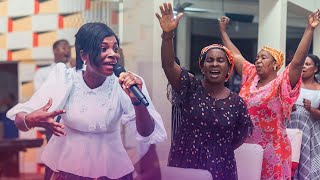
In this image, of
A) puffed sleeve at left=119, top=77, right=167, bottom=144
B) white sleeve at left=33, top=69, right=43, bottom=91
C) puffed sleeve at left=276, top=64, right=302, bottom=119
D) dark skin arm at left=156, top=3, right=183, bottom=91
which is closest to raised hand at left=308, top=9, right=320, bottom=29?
puffed sleeve at left=276, top=64, right=302, bottom=119

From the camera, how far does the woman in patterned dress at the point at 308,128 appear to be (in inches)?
160

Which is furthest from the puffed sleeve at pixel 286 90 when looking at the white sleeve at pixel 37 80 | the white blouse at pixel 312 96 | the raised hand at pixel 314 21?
the white sleeve at pixel 37 80

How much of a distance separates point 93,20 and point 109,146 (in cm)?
50

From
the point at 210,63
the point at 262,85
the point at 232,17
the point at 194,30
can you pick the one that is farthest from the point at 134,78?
the point at 232,17

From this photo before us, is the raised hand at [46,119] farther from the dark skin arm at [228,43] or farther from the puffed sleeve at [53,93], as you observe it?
the dark skin arm at [228,43]

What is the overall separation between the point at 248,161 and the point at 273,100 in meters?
0.40

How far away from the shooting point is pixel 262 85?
3.31m

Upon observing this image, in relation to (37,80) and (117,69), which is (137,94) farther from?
(37,80)

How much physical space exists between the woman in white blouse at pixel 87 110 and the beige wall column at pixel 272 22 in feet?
8.28

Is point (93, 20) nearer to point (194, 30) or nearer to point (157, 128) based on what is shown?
point (157, 128)

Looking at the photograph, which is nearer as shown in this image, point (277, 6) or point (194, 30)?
point (194, 30)

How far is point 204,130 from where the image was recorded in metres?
2.72

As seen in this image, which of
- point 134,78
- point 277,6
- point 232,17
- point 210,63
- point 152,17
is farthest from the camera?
point 232,17

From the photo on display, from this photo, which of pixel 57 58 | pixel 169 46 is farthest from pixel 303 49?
pixel 57 58
